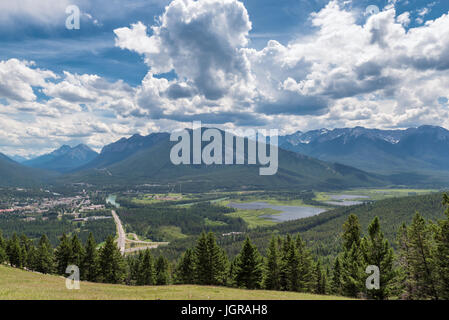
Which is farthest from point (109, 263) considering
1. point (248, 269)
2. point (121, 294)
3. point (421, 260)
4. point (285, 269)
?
point (421, 260)

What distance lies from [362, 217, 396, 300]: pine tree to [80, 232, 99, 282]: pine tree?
52812 mm

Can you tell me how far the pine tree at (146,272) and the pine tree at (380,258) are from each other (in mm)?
48071

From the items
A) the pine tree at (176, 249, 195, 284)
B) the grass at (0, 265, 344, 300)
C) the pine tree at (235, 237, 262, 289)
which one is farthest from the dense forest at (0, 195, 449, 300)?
the grass at (0, 265, 344, 300)

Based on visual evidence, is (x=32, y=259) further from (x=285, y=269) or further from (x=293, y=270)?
(x=293, y=270)

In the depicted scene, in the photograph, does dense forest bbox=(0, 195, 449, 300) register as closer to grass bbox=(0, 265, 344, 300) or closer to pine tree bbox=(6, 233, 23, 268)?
pine tree bbox=(6, 233, 23, 268)

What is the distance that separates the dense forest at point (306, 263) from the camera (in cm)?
3381

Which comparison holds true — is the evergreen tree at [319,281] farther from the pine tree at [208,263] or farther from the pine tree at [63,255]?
the pine tree at [63,255]

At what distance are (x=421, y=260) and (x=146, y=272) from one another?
179ft

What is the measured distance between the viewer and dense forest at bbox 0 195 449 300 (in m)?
33.8

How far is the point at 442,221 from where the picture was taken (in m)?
31.6

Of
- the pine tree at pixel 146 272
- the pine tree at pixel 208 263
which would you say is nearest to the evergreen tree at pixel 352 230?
the pine tree at pixel 208 263
